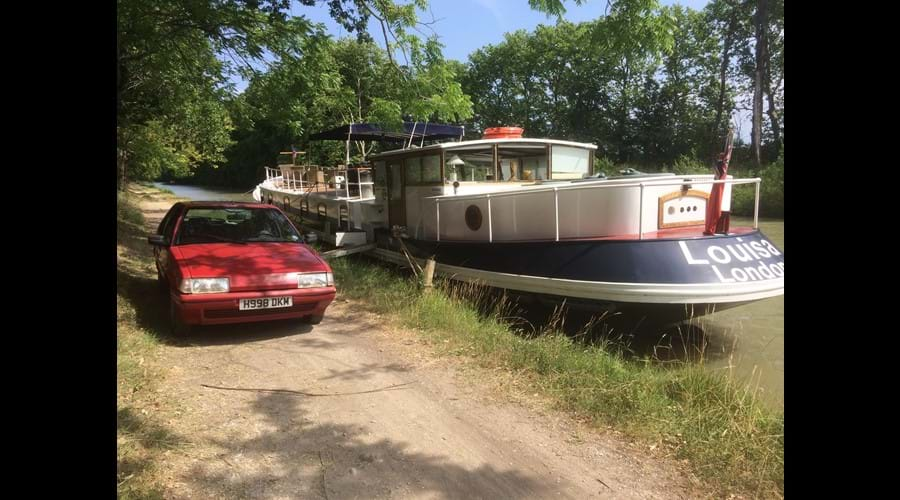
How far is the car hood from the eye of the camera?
5.44m

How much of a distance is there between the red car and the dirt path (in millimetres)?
458

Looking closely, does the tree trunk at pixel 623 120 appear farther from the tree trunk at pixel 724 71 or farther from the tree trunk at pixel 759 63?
the tree trunk at pixel 759 63

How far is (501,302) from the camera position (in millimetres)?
7691

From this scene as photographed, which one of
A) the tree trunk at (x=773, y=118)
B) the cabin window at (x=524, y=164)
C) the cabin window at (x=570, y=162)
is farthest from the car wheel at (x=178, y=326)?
the tree trunk at (x=773, y=118)

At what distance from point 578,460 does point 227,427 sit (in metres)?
2.37

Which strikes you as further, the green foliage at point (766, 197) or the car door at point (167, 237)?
the green foliage at point (766, 197)

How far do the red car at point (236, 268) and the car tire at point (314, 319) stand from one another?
0.02 m

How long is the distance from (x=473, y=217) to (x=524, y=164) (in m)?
1.75

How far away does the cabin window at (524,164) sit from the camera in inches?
365

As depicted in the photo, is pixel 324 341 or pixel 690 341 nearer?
pixel 324 341

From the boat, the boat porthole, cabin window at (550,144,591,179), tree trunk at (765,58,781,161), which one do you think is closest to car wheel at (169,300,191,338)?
the boat

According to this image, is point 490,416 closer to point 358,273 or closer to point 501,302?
point 501,302
